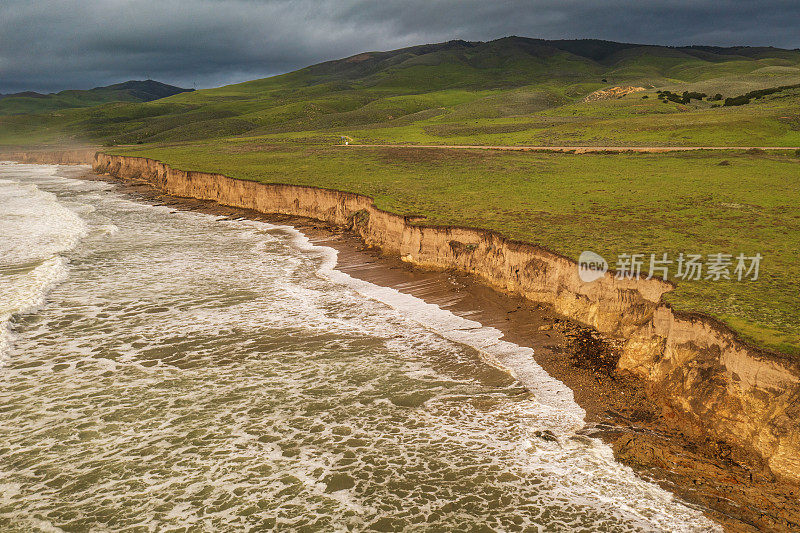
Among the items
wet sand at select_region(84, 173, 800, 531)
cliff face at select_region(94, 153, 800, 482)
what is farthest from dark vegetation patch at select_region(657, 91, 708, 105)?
wet sand at select_region(84, 173, 800, 531)

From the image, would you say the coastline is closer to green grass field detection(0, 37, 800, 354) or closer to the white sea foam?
green grass field detection(0, 37, 800, 354)

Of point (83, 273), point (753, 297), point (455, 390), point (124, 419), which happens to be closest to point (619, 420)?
point (455, 390)

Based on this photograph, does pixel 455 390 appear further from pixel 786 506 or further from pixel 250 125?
pixel 250 125

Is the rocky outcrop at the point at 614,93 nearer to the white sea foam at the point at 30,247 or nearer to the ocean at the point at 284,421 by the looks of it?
the ocean at the point at 284,421

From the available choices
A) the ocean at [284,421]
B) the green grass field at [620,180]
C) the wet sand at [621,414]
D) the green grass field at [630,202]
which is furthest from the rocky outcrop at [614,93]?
the ocean at [284,421]

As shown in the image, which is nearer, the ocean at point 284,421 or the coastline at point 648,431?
the coastline at point 648,431
